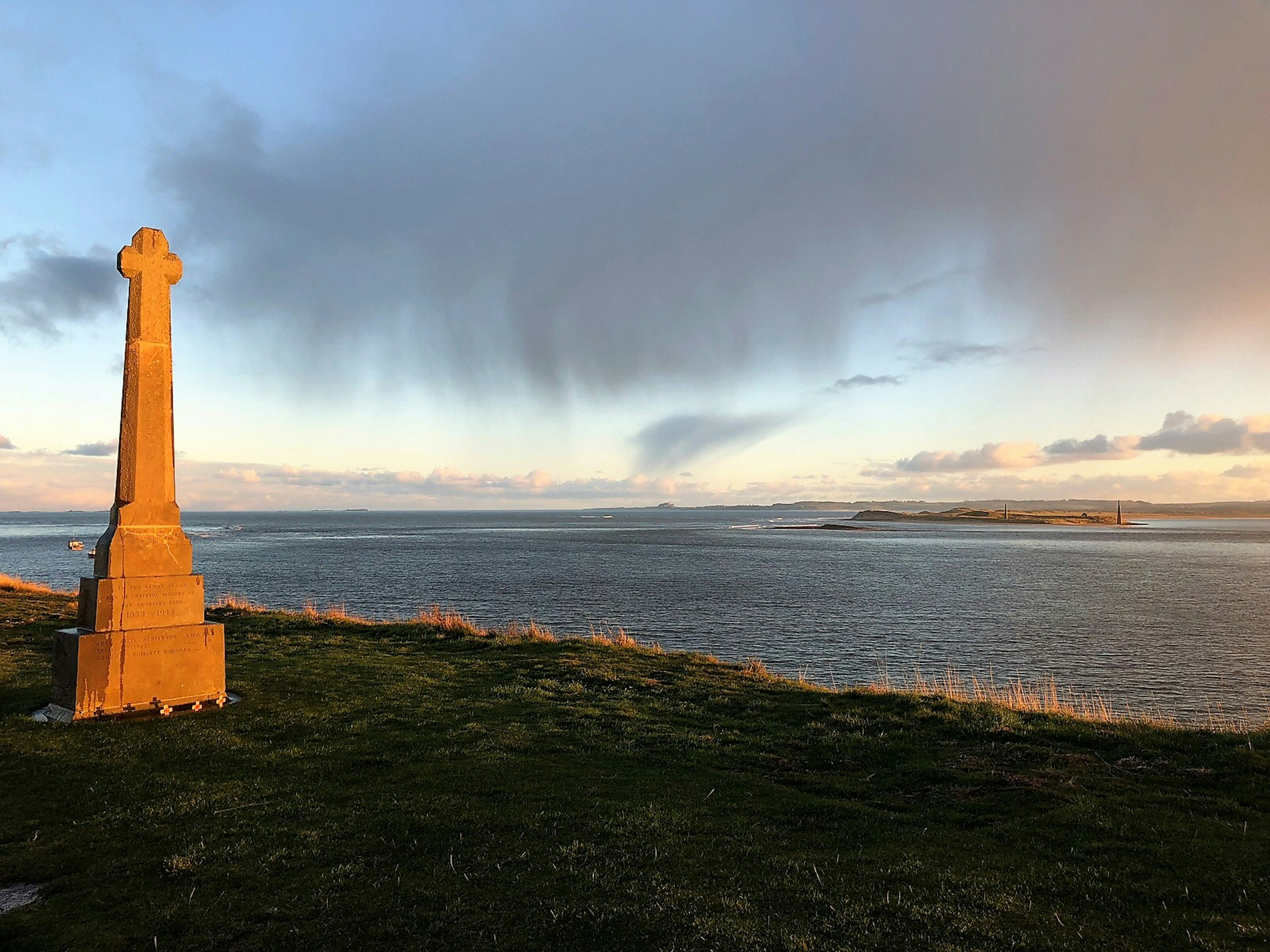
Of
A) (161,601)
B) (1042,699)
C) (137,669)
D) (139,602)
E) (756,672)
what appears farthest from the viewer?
(1042,699)

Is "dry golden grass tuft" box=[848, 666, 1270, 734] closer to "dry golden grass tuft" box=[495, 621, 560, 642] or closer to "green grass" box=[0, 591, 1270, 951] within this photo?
"green grass" box=[0, 591, 1270, 951]

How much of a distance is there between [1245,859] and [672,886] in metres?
5.74

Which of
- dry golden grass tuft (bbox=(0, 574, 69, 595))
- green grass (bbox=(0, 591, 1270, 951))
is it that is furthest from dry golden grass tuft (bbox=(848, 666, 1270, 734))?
dry golden grass tuft (bbox=(0, 574, 69, 595))

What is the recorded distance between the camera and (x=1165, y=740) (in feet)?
39.1

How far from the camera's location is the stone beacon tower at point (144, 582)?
11906mm

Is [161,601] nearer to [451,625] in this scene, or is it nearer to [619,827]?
[619,827]

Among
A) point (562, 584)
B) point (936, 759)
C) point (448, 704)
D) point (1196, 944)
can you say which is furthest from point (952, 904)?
point (562, 584)

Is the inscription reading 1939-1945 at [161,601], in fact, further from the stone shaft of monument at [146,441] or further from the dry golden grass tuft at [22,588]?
the dry golden grass tuft at [22,588]

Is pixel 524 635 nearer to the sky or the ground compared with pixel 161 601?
nearer to the ground

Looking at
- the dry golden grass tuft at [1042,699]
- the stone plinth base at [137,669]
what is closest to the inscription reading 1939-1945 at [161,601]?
the stone plinth base at [137,669]

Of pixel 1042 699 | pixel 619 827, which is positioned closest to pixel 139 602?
pixel 619 827

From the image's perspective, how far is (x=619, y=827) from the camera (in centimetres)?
822

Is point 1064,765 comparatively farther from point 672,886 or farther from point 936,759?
point 672,886

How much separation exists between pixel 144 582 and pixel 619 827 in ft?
30.5
